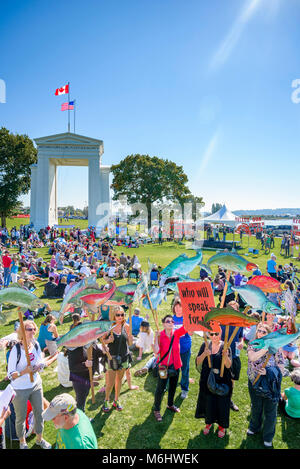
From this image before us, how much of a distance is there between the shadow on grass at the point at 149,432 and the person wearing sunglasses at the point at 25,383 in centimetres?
124

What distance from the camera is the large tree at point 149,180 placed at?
39688mm

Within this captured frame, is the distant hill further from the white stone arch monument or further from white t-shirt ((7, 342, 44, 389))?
white t-shirt ((7, 342, 44, 389))

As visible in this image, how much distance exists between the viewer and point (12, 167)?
37.8 meters

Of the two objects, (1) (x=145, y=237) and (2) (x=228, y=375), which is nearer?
(2) (x=228, y=375)

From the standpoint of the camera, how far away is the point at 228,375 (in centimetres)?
388

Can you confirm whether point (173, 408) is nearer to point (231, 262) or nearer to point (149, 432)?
point (149, 432)

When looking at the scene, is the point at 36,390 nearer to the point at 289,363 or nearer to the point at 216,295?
the point at 289,363

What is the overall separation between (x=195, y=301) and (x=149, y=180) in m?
36.6

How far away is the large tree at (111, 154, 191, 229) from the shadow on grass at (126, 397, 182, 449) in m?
36.4

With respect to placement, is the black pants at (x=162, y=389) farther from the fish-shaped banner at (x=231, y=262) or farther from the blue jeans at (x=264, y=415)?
the fish-shaped banner at (x=231, y=262)

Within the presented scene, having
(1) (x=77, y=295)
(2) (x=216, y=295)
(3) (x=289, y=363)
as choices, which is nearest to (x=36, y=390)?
(1) (x=77, y=295)

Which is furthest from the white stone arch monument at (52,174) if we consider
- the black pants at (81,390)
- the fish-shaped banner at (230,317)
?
the fish-shaped banner at (230,317)

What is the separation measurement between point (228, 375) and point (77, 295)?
2.48 metres

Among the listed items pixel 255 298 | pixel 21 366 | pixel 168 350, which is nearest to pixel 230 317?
pixel 255 298
